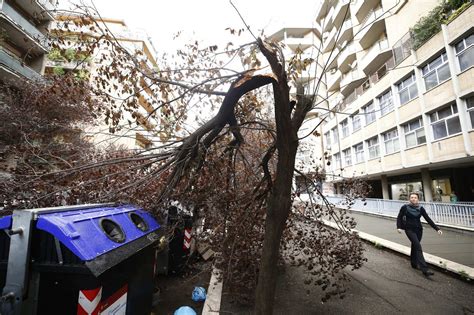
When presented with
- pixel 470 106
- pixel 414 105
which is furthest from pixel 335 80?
pixel 470 106

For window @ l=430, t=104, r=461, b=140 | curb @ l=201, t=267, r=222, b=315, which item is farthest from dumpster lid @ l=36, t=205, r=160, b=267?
window @ l=430, t=104, r=461, b=140

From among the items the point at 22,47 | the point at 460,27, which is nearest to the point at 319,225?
the point at 460,27

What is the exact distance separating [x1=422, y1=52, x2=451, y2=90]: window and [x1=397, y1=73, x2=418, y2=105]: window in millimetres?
981

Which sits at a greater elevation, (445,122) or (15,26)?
(15,26)

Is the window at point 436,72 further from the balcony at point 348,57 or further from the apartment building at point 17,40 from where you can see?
the apartment building at point 17,40

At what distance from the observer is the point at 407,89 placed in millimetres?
17047

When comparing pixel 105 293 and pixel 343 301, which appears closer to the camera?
pixel 105 293

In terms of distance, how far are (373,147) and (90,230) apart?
79.9 feet

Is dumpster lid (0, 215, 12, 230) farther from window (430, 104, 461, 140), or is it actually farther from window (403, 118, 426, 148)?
window (403, 118, 426, 148)

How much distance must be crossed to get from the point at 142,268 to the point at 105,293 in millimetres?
843

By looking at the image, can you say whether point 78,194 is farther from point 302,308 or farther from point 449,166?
point 449,166

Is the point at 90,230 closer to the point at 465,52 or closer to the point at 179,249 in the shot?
the point at 179,249

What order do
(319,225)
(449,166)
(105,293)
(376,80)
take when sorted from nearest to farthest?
(105,293) → (319,225) → (449,166) → (376,80)

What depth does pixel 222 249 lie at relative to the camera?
4008 mm
